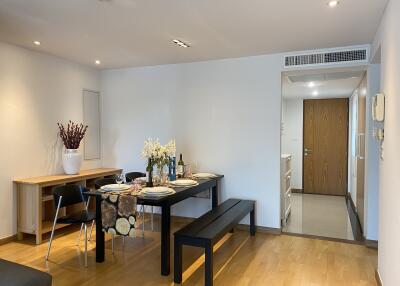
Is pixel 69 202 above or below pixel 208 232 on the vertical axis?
above

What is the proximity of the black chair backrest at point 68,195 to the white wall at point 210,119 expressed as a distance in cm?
149

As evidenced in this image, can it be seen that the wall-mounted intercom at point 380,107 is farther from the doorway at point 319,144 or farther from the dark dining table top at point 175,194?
the doorway at point 319,144

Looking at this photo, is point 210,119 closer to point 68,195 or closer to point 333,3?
point 68,195

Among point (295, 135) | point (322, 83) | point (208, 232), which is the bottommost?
point (208, 232)

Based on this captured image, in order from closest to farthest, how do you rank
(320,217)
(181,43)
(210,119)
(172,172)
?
(181,43), (172,172), (210,119), (320,217)

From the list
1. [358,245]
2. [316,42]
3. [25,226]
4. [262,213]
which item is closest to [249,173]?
[262,213]

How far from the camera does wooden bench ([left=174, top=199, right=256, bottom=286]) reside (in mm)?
2705

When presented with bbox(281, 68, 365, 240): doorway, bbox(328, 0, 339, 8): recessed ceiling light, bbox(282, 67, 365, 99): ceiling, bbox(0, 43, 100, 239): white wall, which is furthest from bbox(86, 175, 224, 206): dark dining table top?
bbox(281, 68, 365, 240): doorway

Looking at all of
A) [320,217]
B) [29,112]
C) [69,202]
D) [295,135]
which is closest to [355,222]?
[320,217]

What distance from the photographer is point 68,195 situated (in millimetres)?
3506

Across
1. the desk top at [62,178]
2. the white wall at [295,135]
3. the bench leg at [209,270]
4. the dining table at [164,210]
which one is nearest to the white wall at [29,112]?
the desk top at [62,178]

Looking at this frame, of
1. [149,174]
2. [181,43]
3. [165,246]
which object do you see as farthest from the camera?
[181,43]

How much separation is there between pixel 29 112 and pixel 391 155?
13.2 ft

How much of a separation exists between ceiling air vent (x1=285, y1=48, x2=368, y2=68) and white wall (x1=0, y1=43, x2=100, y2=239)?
3.14 m
